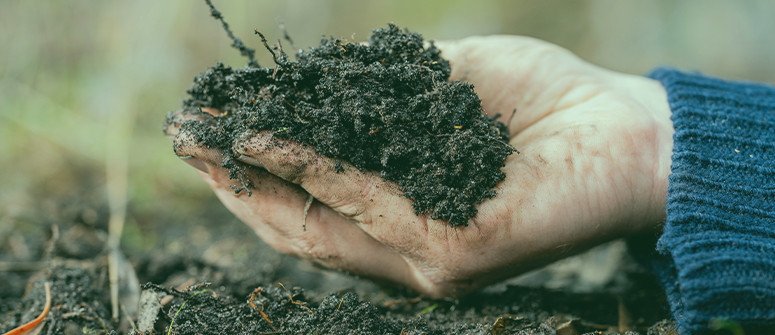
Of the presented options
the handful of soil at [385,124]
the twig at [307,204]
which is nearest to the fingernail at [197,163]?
the handful of soil at [385,124]

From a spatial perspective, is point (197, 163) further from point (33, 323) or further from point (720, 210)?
point (720, 210)

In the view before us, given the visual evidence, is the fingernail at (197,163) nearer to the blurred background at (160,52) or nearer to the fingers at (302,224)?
the fingers at (302,224)

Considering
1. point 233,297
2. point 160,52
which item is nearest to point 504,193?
point 233,297

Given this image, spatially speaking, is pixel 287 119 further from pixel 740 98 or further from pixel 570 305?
pixel 740 98

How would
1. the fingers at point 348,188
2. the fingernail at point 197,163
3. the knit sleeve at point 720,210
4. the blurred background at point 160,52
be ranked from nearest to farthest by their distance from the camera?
the knit sleeve at point 720,210
the fingers at point 348,188
the fingernail at point 197,163
the blurred background at point 160,52

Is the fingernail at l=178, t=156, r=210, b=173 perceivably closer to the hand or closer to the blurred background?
the hand
